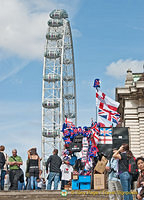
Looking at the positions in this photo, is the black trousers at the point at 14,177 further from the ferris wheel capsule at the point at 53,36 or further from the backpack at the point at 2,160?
the ferris wheel capsule at the point at 53,36

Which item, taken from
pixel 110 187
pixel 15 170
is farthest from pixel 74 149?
pixel 110 187

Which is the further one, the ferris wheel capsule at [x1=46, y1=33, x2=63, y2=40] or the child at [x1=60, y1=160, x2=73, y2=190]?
the ferris wheel capsule at [x1=46, y1=33, x2=63, y2=40]

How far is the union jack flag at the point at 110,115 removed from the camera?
15567 millimetres

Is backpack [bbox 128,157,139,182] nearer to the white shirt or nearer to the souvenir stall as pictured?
the souvenir stall

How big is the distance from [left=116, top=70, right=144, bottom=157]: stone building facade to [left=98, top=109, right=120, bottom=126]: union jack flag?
Result: 8.78 metres

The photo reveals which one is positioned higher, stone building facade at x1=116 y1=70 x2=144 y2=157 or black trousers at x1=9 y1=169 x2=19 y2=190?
stone building facade at x1=116 y1=70 x2=144 y2=157

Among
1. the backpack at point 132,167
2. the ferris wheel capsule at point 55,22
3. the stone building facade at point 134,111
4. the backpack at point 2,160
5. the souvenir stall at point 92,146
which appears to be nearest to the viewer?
the backpack at point 132,167

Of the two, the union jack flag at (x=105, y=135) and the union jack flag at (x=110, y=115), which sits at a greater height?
the union jack flag at (x=110, y=115)

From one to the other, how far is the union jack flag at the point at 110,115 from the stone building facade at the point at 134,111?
8784 mm

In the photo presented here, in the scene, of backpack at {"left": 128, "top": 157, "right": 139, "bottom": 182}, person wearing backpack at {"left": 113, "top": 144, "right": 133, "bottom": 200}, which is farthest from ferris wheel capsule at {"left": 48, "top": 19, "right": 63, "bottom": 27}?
person wearing backpack at {"left": 113, "top": 144, "right": 133, "bottom": 200}

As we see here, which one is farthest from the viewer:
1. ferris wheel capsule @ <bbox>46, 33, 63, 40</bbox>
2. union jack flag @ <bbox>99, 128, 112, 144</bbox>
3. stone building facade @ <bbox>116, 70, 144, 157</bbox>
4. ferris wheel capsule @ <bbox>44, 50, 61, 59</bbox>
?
ferris wheel capsule @ <bbox>44, 50, 61, 59</bbox>

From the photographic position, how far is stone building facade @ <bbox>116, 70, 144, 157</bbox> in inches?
955

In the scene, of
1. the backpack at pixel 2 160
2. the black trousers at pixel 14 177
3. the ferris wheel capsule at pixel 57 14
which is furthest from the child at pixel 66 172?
the ferris wheel capsule at pixel 57 14

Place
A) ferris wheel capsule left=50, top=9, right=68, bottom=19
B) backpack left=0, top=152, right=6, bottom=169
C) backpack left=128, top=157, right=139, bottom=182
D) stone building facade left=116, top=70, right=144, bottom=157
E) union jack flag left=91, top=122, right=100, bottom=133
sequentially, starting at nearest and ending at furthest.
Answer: backpack left=128, top=157, right=139, bottom=182 < backpack left=0, top=152, right=6, bottom=169 < union jack flag left=91, top=122, right=100, bottom=133 < stone building facade left=116, top=70, right=144, bottom=157 < ferris wheel capsule left=50, top=9, right=68, bottom=19
